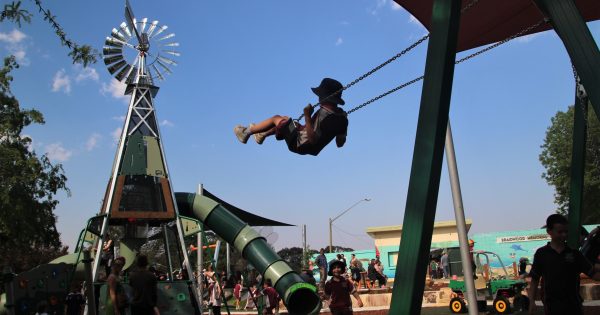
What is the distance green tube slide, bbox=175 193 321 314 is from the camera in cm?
1259

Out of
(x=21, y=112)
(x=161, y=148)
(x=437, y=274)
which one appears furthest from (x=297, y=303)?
(x=21, y=112)

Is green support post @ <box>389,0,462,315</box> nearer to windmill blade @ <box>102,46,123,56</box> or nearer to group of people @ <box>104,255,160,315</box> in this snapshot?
group of people @ <box>104,255,160,315</box>

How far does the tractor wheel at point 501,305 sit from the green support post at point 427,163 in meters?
10.2

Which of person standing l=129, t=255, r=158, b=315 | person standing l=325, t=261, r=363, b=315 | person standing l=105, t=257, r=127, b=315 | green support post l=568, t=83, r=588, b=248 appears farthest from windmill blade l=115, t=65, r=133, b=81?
green support post l=568, t=83, r=588, b=248

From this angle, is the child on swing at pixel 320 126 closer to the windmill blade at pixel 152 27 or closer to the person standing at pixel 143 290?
the person standing at pixel 143 290

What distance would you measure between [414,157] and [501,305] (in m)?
10.4

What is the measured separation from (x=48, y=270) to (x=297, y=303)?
258 inches

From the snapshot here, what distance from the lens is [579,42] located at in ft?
A: 11.4

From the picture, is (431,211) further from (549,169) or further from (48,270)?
(549,169)

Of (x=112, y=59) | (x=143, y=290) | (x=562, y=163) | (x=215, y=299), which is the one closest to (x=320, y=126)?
(x=143, y=290)

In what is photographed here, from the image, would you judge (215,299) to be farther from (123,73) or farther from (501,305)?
(501,305)

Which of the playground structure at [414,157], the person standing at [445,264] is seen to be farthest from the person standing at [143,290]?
the person standing at [445,264]

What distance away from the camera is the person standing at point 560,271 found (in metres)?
3.71

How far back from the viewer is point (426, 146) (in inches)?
133
